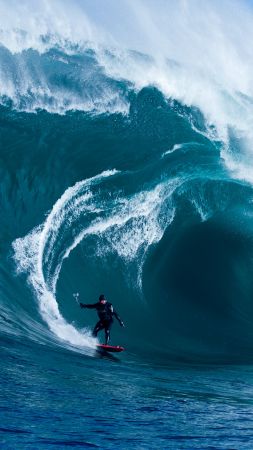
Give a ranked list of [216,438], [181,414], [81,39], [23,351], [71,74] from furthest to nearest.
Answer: [81,39], [71,74], [23,351], [181,414], [216,438]

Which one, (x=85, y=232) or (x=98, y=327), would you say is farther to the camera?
(x=85, y=232)

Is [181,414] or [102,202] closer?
[181,414]

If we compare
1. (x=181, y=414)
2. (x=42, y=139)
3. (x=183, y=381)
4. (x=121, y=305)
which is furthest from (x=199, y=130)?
(x=181, y=414)

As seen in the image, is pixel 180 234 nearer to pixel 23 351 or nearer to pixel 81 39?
pixel 81 39

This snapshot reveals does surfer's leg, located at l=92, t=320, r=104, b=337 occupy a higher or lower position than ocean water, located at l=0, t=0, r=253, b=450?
lower

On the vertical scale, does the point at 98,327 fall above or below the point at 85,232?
below
